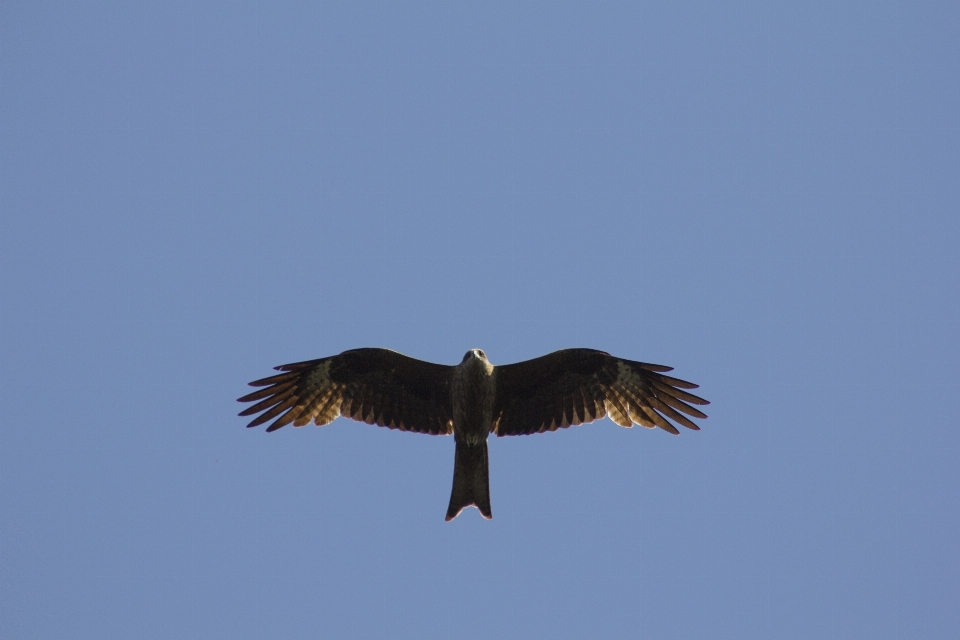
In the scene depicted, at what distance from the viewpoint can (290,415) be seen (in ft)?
27.9

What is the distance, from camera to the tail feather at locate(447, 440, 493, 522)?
8000mm

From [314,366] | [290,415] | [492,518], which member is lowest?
[492,518]

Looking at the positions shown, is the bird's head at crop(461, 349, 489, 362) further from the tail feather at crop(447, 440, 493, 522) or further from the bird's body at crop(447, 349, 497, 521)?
the tail feather at crop(447, 440, 493, 522)

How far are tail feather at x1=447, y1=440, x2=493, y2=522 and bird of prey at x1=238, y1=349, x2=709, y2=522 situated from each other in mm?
133

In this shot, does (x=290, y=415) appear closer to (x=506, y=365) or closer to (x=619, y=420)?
(x=506, y=365)

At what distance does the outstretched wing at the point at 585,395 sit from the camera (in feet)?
27.4

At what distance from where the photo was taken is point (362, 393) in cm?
870

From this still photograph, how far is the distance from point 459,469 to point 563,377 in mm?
1551

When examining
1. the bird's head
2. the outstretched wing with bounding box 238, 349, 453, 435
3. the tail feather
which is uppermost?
the bird's head

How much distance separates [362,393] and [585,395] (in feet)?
8.34

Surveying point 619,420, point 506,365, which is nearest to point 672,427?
point 619,420

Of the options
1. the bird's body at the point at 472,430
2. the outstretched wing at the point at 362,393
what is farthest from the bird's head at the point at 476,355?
the outstretched wing at the point at 362,393

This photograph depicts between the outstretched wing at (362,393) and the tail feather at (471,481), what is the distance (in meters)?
0.56

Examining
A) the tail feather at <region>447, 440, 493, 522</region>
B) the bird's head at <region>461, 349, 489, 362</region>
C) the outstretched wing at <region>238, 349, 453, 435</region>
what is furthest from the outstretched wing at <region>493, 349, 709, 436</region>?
the outstretched wing at <region>238, 349, 453, 435</region>
